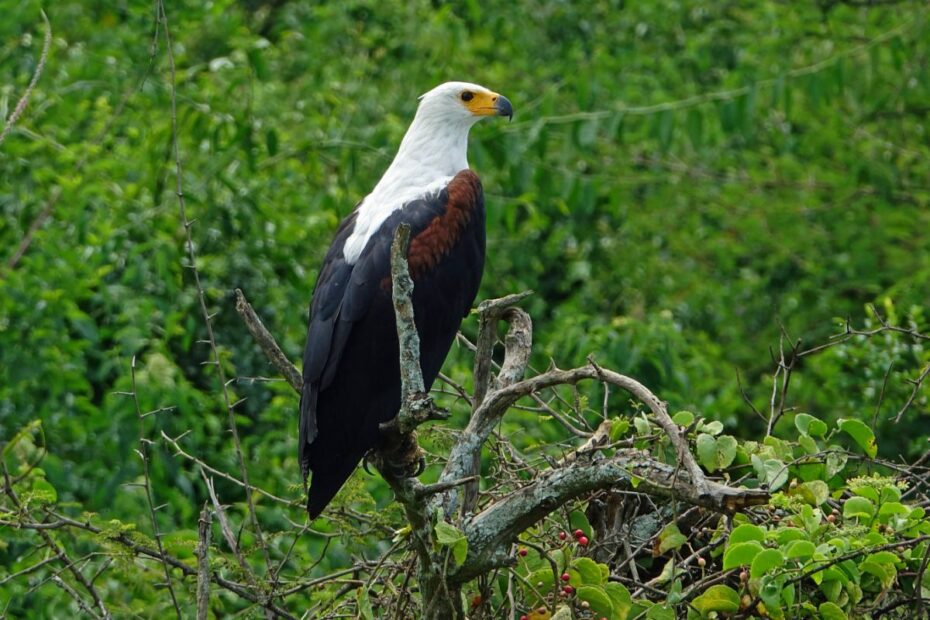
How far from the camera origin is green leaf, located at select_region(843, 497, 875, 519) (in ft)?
11.2

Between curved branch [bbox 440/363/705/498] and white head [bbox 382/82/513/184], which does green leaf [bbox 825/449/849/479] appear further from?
white head [bbox 382/82/513/184]

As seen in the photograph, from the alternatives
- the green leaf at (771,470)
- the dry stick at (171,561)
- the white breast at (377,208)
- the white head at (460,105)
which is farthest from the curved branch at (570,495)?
the white head at (460,105)

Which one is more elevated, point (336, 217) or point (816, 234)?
point (336, 217)

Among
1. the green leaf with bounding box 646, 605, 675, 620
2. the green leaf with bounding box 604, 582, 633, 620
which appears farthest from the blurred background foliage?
the green leaf with bounding box 646, 605, 675, 620

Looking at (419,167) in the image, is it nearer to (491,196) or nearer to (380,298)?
(380,298)

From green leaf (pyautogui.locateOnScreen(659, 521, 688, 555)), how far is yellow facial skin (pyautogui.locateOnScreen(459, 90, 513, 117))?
82.4 inches

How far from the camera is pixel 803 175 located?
9.87 m

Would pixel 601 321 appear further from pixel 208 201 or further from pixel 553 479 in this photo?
pixel 553 479

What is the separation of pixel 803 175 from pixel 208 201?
4474 mm

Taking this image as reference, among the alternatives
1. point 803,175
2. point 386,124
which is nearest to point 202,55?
point 386,124

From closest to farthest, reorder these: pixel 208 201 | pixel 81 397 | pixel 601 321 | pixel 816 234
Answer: pixel 81 397, pixel 208 201, pixel 601 321, pixel 816 234

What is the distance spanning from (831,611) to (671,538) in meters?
0.40

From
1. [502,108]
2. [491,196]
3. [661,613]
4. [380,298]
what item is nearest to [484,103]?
[502,108]

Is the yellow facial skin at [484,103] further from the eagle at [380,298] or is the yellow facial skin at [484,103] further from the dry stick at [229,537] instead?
the dry stick at [229,537]
